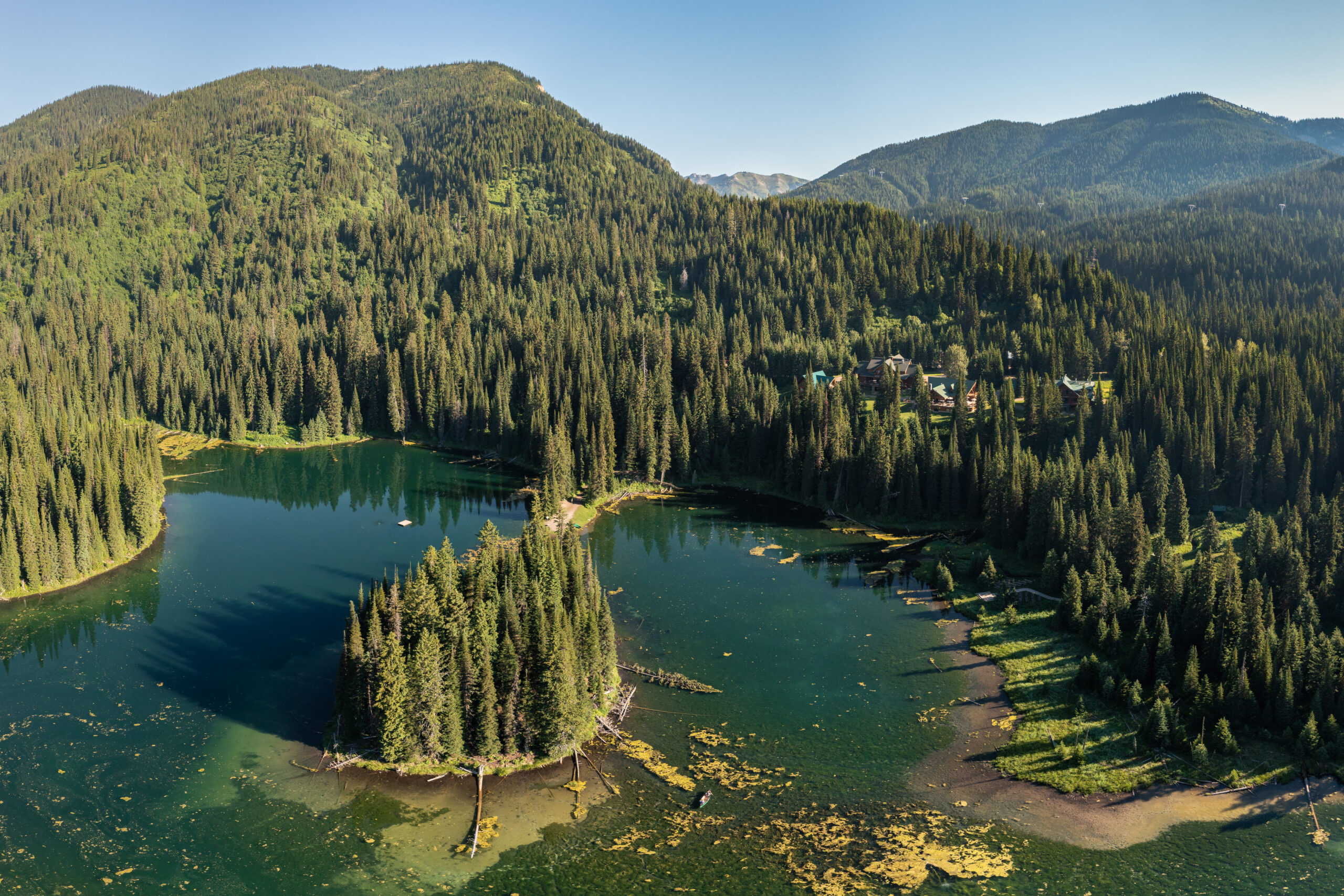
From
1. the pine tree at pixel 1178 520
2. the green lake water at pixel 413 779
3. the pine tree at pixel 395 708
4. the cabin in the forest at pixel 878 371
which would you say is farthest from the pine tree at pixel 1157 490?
the pine tree at pixel 395 708

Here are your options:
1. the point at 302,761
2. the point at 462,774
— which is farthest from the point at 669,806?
the point at 302,761

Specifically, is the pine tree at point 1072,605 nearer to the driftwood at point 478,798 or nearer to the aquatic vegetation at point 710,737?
the aquatic vegetation at point 710,737

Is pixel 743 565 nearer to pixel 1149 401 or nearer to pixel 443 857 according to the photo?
pixel 443 857

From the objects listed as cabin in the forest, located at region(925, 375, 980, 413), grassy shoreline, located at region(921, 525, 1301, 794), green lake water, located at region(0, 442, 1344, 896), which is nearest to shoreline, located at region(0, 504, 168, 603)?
green lake water, located at region(0, 442, 1344, 896)

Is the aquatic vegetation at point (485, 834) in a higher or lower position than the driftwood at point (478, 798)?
lower

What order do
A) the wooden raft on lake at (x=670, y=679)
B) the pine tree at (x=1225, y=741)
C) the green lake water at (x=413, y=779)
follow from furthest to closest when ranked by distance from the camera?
the wooden raft on lake at (x=670, y=679) → the pine tree at (x=1225, y=741) → the green lake water at (x=413, y=779)

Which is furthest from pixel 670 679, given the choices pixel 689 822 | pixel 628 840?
pixel 628 840
